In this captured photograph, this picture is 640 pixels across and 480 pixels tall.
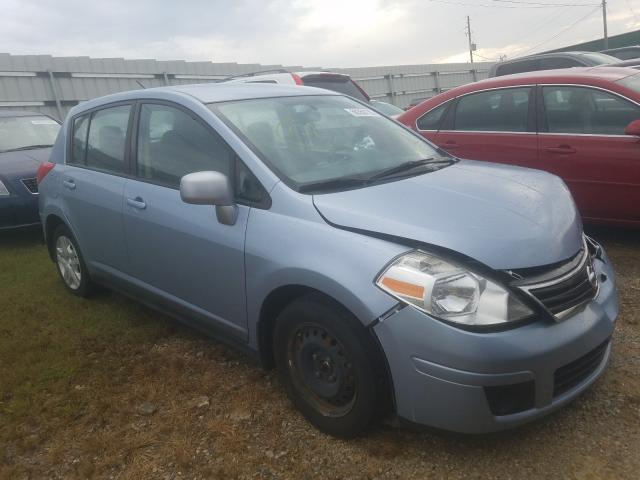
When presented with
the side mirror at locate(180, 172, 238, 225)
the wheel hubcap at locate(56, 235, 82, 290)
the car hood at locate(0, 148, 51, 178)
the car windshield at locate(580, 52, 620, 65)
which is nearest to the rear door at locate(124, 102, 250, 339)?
the side mirror at locate(180, 172, 238, 225)

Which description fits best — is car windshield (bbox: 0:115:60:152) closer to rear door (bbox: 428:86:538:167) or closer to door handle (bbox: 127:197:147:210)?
door handle (bbox: 127:197:147:210)

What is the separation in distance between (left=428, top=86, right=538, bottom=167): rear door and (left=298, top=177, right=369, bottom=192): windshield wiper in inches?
104

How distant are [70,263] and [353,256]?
3.12 m

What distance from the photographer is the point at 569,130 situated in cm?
466

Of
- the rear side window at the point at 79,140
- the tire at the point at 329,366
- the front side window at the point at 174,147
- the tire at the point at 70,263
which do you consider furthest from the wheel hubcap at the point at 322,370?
the rear side window at the point at 79,140

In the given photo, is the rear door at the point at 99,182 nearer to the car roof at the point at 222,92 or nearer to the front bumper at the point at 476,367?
the car roof at the point at 222,92

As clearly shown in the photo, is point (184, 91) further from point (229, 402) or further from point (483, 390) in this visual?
point (483, 390)

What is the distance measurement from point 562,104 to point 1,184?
5.77 m

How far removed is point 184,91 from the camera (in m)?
3.29

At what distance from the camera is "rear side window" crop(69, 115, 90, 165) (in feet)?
13.6

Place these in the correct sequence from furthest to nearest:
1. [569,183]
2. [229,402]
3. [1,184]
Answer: [1,184] → [569,183] → [229,402]

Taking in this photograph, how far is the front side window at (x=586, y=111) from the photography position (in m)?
4.41

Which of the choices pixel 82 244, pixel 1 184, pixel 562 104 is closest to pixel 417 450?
pixel 82 244

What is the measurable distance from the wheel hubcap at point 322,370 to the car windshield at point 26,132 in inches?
236
